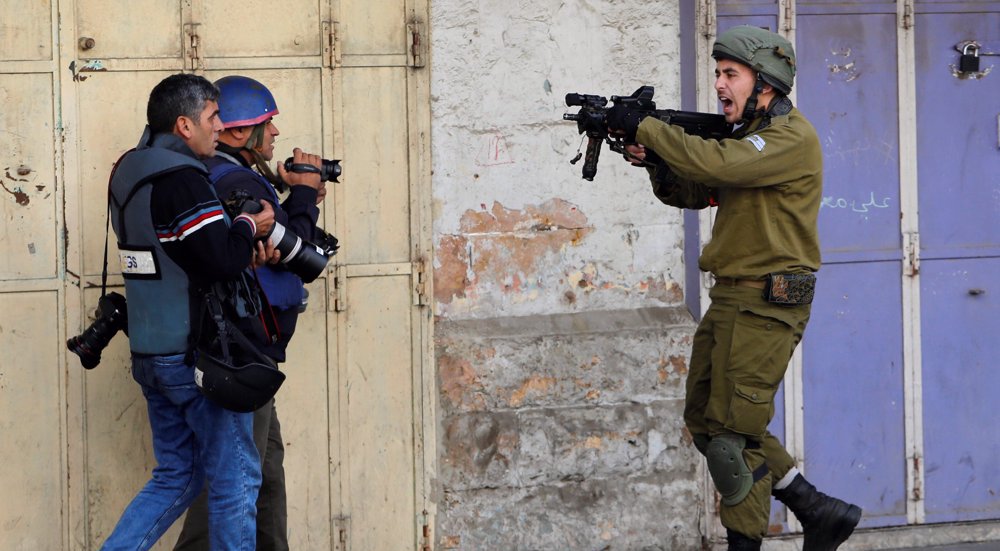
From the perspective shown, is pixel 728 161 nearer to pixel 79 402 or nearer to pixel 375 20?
pixel 375 20

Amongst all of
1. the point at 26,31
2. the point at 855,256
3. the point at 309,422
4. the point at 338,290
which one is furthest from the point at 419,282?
the point at 855,256

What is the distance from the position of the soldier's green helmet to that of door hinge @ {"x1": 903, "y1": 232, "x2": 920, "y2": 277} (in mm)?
1527

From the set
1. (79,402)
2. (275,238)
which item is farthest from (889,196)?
(79,402)

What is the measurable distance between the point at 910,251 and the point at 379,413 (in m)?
2.45

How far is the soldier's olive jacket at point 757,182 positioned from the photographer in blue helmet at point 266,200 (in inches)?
47.6

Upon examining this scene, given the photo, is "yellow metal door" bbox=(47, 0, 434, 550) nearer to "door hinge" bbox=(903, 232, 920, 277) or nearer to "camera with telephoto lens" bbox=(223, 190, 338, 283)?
"camera with telephoto lens" bbox=(223, 190, 338, 283)

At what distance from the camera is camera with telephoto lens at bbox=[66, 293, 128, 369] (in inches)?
188

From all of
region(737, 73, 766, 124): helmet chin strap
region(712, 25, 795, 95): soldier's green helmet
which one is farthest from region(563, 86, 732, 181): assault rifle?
region(712, 25, 795, 95): soldier's green helmet

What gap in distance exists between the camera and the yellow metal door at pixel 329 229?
17.4 feet

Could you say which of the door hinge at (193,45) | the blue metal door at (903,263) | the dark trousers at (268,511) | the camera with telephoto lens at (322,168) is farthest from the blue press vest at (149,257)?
→ the blue metal door at (903,263)

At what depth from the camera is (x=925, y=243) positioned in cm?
608

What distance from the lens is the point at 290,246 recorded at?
463 centimetres

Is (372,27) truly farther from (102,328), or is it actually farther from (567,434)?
(567,434)

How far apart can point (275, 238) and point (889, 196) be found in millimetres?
2876
